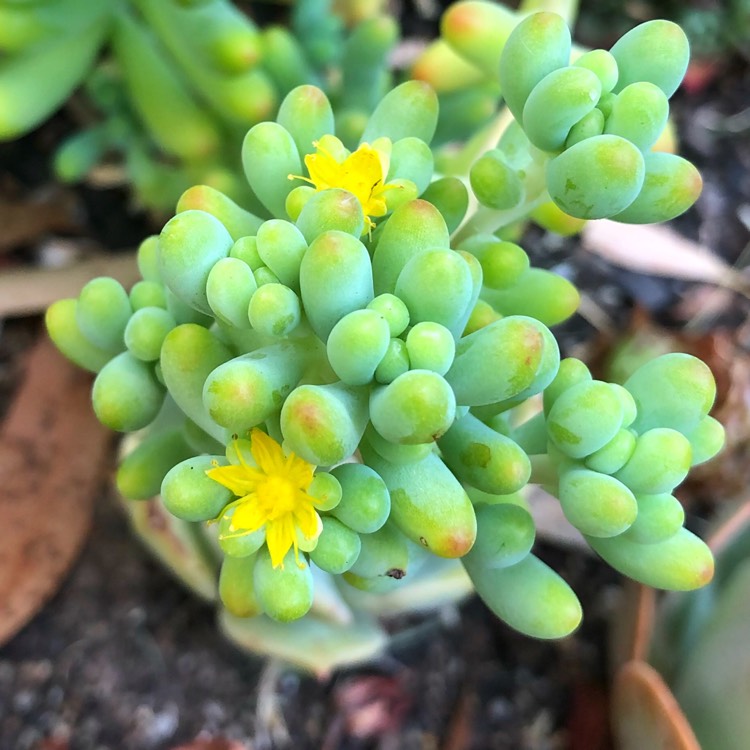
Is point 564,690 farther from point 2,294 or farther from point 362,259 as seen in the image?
point 2,294

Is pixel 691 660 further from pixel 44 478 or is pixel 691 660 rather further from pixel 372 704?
pixel 44 478

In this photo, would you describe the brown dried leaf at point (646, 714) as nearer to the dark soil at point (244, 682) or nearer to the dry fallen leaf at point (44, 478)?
the dark soil at point (244, 682)

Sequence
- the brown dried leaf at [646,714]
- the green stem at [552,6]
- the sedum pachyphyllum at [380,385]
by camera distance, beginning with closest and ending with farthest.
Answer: the sedum pachyphyllum at [380,385], the brown dried leaf at [646,714], the green stem at [552,6]

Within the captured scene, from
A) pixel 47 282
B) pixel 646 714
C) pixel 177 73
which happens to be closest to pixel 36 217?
pixel 47 282

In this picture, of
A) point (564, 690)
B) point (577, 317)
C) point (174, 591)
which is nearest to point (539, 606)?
point (564, 690)

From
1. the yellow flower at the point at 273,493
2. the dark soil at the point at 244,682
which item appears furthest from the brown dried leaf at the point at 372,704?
the yellow flower at the point at 273,493

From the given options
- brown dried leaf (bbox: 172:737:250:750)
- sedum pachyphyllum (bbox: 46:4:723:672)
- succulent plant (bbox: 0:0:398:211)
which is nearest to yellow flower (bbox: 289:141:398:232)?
sedum pachyphyllum (bbox: 46:4:723:672)
